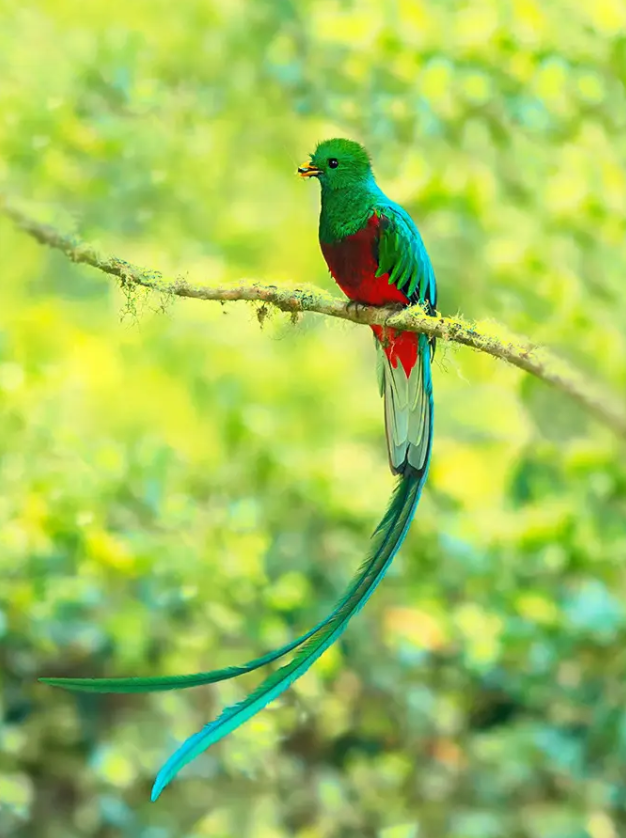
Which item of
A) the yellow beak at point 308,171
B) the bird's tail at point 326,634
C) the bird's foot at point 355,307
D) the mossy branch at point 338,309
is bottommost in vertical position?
the bird's tail at point 326,634

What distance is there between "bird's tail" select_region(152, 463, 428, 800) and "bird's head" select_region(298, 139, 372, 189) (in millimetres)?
513

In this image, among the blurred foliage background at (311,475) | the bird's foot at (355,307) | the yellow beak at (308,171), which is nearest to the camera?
the bird's foot at (355,307)

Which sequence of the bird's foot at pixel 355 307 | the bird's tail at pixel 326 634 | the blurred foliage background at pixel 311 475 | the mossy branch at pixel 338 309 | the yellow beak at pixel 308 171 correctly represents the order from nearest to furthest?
the bird's tail at pixel 326 634, the mossy branch at pixel 338 309, the bird's foot at pixel 355 307, the yellow beak at pixel 308 171, the blurred foliage background at pixel 311 475

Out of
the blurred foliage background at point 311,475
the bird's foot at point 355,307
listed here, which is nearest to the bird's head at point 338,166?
the bird's foot at point 355,307

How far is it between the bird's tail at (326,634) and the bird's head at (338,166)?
→ 1.68 ft

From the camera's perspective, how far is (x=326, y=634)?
4.37ft

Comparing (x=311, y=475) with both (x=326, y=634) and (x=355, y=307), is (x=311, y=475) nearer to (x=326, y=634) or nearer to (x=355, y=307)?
(x=355, y=307)

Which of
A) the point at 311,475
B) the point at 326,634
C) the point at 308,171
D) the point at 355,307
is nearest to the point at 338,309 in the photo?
the point at 355,307

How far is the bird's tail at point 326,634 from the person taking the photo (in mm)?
1163

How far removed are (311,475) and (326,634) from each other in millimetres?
2108

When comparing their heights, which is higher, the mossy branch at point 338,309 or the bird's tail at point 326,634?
the mossy branch at point 338,309

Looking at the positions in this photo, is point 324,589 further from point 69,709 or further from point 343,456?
point 69,709

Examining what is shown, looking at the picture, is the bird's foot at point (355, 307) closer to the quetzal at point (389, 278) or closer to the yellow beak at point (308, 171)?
the quetzal at point (389, 278)

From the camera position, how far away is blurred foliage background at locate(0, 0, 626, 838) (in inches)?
120
